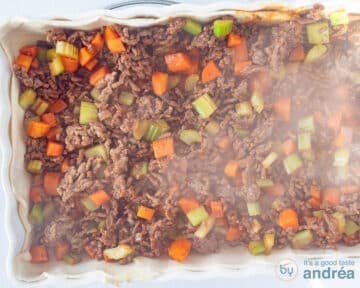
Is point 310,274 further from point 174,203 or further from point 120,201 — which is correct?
point 120,201

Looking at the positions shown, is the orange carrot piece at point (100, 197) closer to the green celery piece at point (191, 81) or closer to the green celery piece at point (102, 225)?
the green celery piece at point (102, 225)

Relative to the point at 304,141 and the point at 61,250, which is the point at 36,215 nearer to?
the point at 61,250

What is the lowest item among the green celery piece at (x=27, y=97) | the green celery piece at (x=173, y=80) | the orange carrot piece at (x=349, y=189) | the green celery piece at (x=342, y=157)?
the orange carrot piece at (x=349, y=189)

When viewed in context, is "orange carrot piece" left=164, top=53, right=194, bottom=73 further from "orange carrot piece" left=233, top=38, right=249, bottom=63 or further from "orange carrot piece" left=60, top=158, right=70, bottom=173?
"orange carrot piece" left=60, top=158, right=70, bottom=173

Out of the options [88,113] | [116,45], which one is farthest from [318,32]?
[88,113]

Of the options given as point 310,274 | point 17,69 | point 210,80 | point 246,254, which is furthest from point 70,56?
point 310,274

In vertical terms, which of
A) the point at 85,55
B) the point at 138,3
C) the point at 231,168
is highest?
the point at 138,3

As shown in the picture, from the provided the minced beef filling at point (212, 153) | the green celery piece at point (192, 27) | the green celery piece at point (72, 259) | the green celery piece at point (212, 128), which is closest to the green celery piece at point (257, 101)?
the minced beef filling at point (212, 153)
